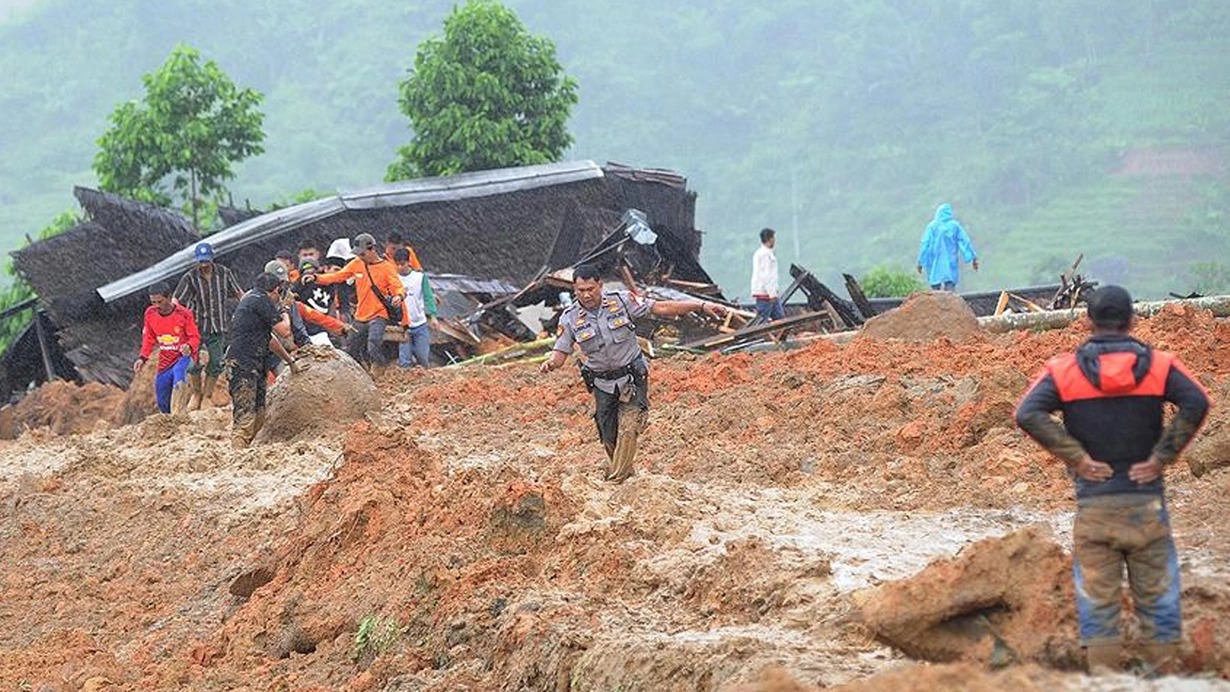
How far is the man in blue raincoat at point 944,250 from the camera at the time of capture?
76.5ft

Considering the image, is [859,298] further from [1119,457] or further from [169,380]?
[1119,457]

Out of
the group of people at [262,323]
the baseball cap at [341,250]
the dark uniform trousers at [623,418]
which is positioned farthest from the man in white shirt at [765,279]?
the dark uniform trousers at [623,418]

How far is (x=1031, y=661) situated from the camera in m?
6.27

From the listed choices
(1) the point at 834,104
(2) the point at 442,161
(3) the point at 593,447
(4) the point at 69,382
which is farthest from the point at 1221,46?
(3) the point at 593,447

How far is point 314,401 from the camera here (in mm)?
16266

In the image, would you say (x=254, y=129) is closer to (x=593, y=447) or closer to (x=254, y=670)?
(x=593, y=447)

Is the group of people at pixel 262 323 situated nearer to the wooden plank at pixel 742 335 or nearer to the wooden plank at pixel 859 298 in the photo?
the wooden plank at pixel 742 335

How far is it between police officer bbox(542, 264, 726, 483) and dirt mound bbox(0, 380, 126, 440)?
13351mm

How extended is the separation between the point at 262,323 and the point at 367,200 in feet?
41.7

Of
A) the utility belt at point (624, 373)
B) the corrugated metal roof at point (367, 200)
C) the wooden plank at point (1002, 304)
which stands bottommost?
the wooden plank at point (1002, 304)

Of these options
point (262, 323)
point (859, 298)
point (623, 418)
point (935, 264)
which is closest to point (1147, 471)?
point (623, 418)

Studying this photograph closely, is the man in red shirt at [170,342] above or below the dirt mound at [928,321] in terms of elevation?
above

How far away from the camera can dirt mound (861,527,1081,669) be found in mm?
6414

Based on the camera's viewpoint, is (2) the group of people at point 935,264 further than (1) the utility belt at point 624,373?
Yes
